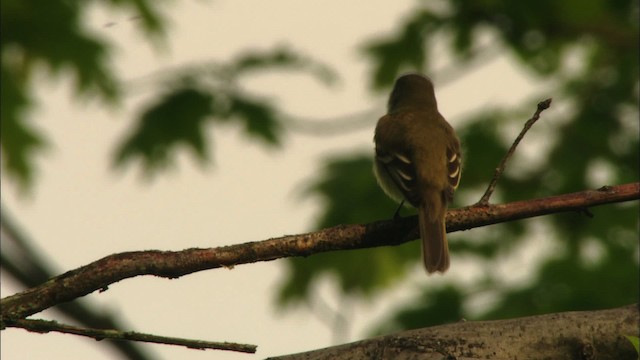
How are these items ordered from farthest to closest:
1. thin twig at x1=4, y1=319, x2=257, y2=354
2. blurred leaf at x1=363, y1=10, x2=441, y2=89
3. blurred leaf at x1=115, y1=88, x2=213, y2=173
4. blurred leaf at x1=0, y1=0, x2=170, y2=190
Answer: blurred leaf at x1=363, y1=10, x2=441, y2=89 → blurred leaf at x1=115, y1=88, x2=213, y2=173 → blurred leaf at x1=0, y1=0, x2=170, y2=190 → thin twig at x1=4, y1=319, x2=257, y2=354

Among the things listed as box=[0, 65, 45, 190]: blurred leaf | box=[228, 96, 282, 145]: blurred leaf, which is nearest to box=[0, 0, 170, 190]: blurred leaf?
box=[0, 65, 45, 190]: blurred leaf

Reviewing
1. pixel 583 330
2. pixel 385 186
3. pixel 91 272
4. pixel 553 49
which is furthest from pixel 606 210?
pixel 91 272

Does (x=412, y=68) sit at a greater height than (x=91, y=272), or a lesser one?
greater

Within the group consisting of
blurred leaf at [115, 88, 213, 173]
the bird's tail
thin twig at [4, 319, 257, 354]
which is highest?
blurred leaf at [115, 88, 213, 173]

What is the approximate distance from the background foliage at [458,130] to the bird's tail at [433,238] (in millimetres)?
3080

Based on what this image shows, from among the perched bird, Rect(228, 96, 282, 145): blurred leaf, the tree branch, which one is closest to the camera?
the tree branch

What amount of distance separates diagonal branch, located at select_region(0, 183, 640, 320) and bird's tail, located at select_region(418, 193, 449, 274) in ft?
2.30

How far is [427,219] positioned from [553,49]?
664cm

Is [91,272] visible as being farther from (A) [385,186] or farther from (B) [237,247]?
(A) [385,186]

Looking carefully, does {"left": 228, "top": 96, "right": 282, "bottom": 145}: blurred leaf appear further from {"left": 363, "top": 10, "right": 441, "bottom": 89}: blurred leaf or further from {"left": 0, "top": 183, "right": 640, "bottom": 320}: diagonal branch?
{"left": 0, "top": 183, "right": 640, "bottom": 320}: diagonal branch

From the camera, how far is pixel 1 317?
401cm

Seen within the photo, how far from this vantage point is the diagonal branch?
13.7 ft

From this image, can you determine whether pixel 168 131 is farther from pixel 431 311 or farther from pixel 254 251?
pixel 254 251

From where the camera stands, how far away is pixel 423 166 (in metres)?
7.25
